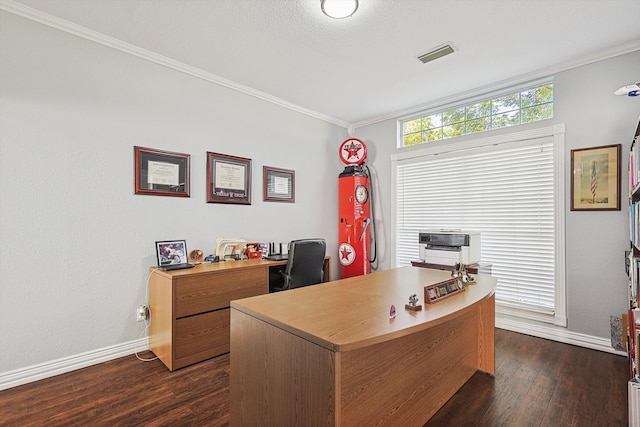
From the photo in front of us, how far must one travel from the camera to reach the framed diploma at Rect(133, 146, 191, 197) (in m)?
2.71

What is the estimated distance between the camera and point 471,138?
3.63 metres

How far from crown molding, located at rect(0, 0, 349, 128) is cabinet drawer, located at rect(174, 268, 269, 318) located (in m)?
2.01

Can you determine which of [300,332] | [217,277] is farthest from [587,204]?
[217,277]

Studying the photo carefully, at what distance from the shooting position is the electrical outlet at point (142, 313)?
8.77 feet

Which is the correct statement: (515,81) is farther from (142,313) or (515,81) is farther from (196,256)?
(142,313)

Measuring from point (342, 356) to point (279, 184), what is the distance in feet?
9.71

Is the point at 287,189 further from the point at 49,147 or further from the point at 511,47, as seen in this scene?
the point at 511,47

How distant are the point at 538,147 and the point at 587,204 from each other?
2.36 feet

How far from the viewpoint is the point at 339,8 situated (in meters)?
2.14

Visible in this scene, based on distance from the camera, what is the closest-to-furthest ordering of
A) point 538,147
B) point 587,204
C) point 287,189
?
1. point 587,204
2. point 538,147
3. point 287,189

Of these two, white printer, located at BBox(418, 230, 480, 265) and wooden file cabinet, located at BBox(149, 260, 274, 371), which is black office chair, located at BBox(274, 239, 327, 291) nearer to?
wooden file cabinet, located at BBox(149, 260, 274, 371)

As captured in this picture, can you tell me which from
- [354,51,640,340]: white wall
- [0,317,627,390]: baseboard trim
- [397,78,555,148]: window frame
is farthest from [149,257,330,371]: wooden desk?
[354,51,640,340]: white wall

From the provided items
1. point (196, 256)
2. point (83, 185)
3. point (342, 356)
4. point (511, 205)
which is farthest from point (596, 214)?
point (83, 185)

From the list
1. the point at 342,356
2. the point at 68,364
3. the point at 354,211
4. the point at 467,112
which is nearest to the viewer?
the point at 342,356
